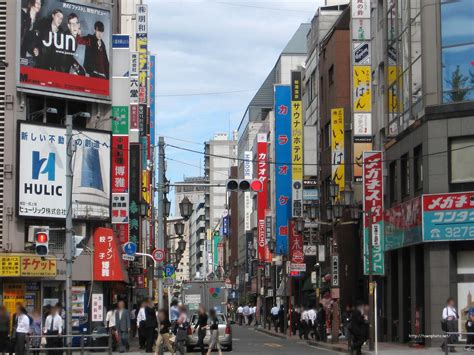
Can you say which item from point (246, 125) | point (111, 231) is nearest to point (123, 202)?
point (111, 231)

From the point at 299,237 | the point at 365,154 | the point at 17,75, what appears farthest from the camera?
the point at 299,237

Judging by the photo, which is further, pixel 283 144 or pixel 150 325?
pixel 283 144

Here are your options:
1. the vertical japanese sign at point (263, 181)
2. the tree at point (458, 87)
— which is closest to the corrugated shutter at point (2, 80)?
the tree at point (458, 87)

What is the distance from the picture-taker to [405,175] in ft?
138

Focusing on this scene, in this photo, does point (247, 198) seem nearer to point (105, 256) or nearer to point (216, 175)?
point (216, 175)

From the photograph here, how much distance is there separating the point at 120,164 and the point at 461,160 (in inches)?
599

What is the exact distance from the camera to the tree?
121 feet

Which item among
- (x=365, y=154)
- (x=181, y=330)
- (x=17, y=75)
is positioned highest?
(x=17, y=75)

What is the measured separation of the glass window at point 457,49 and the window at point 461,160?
5.26 feet

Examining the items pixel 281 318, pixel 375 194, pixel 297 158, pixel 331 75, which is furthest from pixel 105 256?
pixel 297 158

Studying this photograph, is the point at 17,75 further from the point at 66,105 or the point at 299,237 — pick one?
the point at 299,237

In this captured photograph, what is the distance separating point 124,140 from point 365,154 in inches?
417

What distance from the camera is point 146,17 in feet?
231

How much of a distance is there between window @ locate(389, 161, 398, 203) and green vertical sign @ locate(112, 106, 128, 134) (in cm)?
1192
